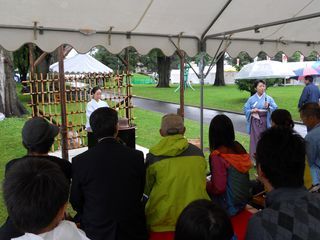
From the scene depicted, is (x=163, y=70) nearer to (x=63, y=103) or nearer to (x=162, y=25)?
(x=63, y=103)

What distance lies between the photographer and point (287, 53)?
19.2 feet

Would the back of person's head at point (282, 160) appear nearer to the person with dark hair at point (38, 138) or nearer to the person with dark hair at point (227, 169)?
the person with dark hair at point (227, 169)

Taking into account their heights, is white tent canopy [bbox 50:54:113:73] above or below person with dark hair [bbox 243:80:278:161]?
above

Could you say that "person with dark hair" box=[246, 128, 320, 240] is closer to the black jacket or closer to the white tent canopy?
the black jacket

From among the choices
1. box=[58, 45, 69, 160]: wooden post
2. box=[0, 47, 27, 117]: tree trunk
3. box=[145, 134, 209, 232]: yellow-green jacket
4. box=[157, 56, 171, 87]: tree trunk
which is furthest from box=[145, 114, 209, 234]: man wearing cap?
box=[157, 56, 171, 87]: tree trunk

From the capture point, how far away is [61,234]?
4.53 feet

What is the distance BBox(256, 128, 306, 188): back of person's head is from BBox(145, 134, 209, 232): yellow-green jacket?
84 cm

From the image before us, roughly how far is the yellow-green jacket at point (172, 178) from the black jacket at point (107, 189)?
0.22 m

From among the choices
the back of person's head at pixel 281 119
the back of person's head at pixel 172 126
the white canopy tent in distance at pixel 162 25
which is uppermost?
the white canopy tent in distance at pixel 162 25

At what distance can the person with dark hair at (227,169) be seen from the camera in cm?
284

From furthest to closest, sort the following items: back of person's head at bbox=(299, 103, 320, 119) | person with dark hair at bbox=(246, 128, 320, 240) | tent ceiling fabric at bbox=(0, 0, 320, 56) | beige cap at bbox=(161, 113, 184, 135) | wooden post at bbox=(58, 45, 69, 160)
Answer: wooden post at bbox=(58, 45, 69, 160) → tent ceiling fabric at bbox=(0, 0, 320, 56) → back of person's head at bbox=(299, 103, 320, 119) → beige cap at bbox=(161, 113, 184, 135) → person with dark hair at bbox=(246, 128, 320, 240)

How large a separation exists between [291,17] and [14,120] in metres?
12.6

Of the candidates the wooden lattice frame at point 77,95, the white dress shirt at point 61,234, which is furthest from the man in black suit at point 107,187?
the wooden lattice frame at point 77,95

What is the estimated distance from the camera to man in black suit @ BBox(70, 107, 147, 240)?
2348 millimetres
